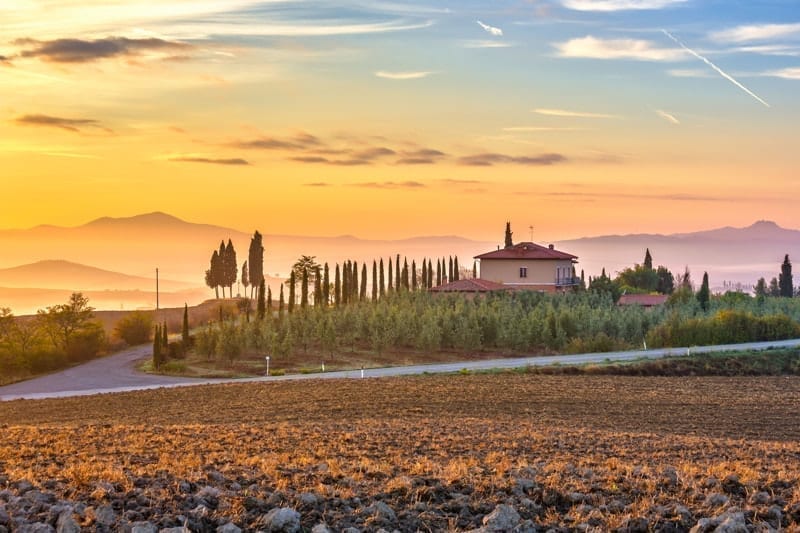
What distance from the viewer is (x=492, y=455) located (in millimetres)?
14711

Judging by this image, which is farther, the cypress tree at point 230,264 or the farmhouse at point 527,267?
the cypress tree at point 230,264

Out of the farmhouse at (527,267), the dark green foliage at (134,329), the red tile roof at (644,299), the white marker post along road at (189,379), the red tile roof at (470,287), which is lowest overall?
the white marker post along road at (189,379)

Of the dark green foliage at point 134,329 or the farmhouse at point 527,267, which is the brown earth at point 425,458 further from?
the farmhouse at point 527,267

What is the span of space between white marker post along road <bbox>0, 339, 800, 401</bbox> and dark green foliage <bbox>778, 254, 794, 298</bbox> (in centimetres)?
4834

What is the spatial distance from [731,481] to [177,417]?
18.9 m

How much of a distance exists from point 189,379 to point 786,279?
74278 millimetres

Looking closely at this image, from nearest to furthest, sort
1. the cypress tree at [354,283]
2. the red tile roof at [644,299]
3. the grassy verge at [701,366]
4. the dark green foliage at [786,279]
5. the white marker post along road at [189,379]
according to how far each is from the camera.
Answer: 1. the grassy verge at [701,366]
2. the white marker post along road at [189,379]
3. the red tile roof at [644,299]
4. the cypress tree at [354,283]
5. the dark green foliage at [786,279]

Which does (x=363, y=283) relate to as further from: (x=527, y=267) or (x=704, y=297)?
(x=704, y=297)

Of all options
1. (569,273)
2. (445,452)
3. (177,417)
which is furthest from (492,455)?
(569,273)

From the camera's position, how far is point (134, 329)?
76.1m

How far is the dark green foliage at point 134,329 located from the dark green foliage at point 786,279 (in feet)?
220

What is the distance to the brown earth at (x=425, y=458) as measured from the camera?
9.20m

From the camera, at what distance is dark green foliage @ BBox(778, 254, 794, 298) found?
9719 cm

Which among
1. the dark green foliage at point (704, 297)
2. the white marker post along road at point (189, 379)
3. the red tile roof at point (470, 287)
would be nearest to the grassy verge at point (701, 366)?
the white marker post along road at point (189, 379)
